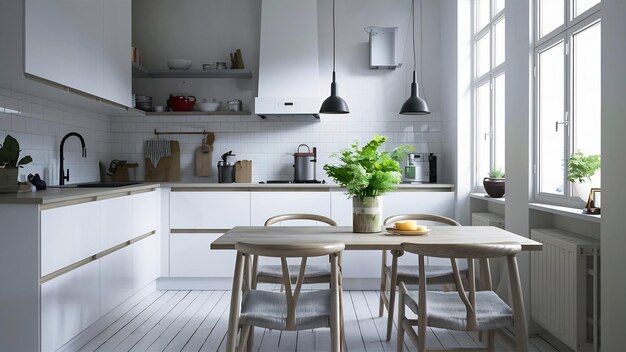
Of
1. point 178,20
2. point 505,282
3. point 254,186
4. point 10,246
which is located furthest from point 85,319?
point 178,20

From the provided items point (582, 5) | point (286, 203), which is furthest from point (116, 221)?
point (582, 5)

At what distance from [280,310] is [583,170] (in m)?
1.70

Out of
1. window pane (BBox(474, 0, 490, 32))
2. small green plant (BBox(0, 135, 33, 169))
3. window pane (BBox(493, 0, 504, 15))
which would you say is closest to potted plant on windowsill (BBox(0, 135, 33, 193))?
small green plant (BBox(0, 135, 33, 169))

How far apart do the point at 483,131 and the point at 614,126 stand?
219 cm

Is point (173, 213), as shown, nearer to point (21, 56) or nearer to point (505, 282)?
point (21, 56)

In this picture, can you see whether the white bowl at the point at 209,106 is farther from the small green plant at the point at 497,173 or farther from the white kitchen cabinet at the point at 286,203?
the small green plant at the point at 497,173

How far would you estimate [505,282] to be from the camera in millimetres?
3744

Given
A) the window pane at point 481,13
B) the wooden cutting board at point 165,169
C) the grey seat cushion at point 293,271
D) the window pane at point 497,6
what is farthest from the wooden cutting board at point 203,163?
the window pane at point 497,6

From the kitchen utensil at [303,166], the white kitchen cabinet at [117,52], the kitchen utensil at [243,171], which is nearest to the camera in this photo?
the white kitchen cabinet at [117,52]

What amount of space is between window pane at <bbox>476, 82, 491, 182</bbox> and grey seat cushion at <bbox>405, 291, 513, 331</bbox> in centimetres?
220

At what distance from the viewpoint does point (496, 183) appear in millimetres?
3807

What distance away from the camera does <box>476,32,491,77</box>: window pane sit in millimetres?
4320

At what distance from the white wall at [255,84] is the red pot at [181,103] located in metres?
0.17

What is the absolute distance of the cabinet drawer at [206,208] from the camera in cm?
449
